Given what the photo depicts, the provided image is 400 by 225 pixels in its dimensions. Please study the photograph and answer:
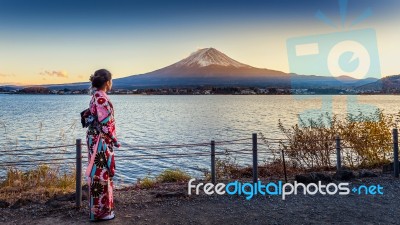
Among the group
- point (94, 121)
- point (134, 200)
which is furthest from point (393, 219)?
point (94, 121)

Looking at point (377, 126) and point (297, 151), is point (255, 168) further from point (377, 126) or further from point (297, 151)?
point (377, 126)

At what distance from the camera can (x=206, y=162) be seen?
15.6 m

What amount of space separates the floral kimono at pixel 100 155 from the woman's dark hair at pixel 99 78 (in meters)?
0.11

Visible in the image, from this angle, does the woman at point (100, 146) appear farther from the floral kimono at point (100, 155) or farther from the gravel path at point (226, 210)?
the gravel path at point (226, 210)

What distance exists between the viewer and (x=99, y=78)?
5.66 m

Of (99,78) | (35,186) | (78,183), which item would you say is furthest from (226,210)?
(35,186)

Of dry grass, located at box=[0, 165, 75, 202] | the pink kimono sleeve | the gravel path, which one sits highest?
the pink kimono sleeve

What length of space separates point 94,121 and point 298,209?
137 inches

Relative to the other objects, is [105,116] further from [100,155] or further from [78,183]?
[78,183]

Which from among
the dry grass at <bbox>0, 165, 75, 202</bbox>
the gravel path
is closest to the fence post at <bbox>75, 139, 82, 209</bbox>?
the gravel path

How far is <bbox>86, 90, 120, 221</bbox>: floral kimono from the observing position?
5.72m

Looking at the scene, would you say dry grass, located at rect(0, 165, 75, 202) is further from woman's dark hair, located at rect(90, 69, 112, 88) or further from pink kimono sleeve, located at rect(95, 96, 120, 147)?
woman's dark hair, located at rect(90, 69, 112, 88)

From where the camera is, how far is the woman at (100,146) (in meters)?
5.69

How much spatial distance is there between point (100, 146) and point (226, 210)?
224cm
